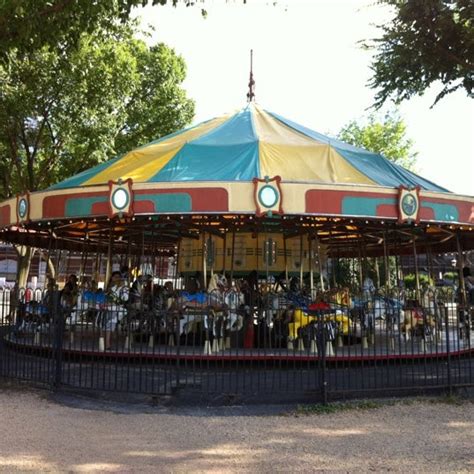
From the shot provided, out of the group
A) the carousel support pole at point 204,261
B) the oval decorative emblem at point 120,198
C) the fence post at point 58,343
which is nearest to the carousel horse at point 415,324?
the carousel support pole at point 204,261

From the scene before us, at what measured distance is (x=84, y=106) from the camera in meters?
18.8

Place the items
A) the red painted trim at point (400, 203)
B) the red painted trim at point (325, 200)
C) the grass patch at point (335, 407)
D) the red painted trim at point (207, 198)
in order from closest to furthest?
the grass patch at point (335, 407) → the red painted trim at point (207, 198) → the red painted trim at point (325, 200) → the red painted trim at point (400, 203)

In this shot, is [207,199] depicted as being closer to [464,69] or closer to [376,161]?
[376,161]

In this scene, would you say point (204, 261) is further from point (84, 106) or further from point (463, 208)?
point (84, 106)

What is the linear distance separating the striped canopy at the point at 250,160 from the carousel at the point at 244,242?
42 millimetres

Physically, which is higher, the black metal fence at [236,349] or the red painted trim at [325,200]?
the red painted trim at [325,200]

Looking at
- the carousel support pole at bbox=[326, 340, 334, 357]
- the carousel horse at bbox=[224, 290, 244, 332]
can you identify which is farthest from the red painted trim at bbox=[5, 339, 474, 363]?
the carousel horse at bbox=[224, 290, 244, 332]

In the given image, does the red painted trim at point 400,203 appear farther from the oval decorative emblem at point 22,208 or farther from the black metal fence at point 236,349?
the oval decorative emblem at point 22,208

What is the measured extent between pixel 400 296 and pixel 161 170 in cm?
605

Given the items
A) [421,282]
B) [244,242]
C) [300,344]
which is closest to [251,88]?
[244,242]

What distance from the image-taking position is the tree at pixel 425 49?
11.2m

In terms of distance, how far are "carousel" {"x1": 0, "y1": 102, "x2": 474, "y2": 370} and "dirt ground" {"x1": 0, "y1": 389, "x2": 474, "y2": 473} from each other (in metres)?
1.25

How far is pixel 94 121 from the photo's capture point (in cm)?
1895

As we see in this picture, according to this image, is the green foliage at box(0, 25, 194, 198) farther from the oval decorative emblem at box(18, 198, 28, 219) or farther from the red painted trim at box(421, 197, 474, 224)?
the red painted trim at box(421, 197, 474, 224)
